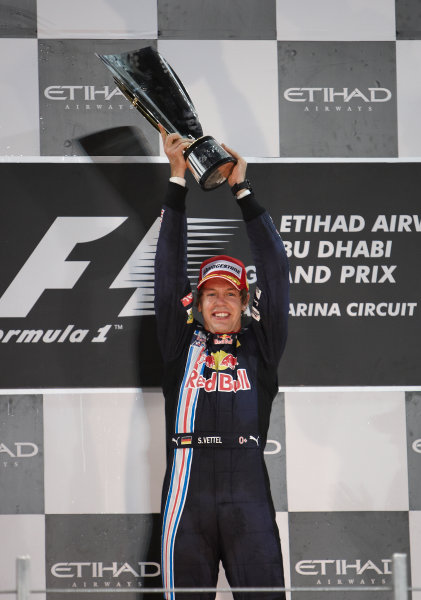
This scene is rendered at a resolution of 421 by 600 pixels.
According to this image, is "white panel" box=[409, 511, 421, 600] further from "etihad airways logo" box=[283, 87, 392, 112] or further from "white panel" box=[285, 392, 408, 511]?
"etihad airways logo" box=[283, 87, 392, 112]

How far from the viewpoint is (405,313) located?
99.9 inches

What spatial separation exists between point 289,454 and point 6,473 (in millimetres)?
963

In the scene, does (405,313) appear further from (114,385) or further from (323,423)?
(114,385)

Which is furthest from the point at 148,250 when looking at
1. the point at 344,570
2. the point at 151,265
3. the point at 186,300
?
the point at 344,570

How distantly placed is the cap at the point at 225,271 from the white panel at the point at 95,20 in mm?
867

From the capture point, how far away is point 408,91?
2.58 m

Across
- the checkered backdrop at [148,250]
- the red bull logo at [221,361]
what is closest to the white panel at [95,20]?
the checkered backdrop at [148,250]

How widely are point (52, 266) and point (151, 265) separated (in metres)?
0.34

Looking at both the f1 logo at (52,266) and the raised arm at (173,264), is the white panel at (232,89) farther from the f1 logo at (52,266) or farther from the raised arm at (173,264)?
the f1 logo at (52,266)

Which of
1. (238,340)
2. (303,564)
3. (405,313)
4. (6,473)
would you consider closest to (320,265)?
(405,313)

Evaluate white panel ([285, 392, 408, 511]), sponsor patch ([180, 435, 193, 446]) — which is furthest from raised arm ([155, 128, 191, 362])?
white panel ([285, 392, 408, 511])

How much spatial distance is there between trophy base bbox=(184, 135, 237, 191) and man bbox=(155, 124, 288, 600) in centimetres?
6

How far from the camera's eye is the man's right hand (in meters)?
2.16

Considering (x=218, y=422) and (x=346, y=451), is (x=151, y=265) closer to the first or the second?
(x=218, y=422)
